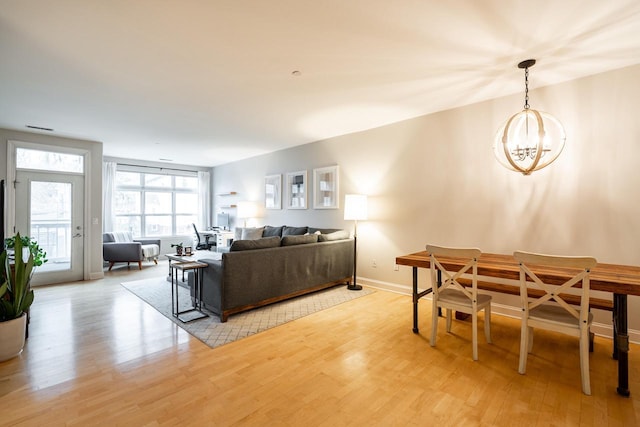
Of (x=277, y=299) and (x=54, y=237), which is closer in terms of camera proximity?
(x=277, y=299)

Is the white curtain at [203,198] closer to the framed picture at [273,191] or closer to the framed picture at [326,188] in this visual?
the framed picture at [273,191]

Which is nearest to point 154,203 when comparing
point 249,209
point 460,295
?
point 249,209

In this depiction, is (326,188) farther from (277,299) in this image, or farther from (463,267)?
(463,267)

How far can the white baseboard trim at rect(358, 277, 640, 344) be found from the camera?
2.69 meters

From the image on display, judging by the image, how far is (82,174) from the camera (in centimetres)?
520

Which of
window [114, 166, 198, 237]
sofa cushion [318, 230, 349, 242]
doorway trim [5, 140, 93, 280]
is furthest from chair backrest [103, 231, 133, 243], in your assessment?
sofa cushion [318, 230, 349, 242]

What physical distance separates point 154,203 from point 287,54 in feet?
21.7

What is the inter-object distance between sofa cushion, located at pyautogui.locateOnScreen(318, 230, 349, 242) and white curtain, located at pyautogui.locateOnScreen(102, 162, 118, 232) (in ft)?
17.7

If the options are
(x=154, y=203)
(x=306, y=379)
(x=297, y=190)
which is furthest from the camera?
(x=154, y=203)

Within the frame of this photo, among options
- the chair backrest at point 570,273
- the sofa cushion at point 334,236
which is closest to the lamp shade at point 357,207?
the sofa cushion at point 334,236

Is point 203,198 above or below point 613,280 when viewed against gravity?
above

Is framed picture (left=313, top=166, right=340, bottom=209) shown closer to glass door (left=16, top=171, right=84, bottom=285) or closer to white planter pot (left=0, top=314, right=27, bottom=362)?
white planter pot (left=0, top=314, right=27, bottom=362)

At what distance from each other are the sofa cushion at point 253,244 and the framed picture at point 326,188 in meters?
1.74

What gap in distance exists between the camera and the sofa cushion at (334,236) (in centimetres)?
439
